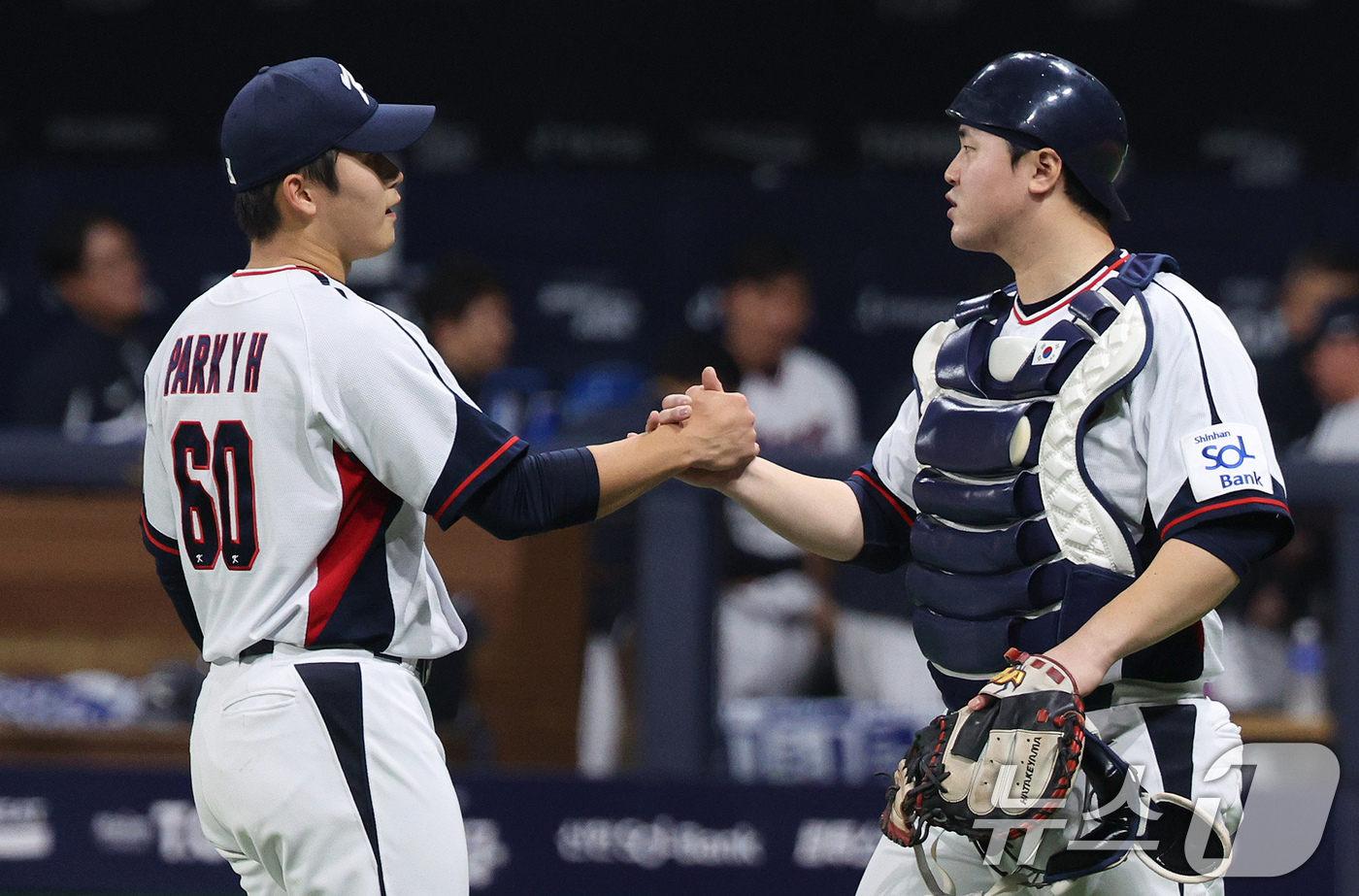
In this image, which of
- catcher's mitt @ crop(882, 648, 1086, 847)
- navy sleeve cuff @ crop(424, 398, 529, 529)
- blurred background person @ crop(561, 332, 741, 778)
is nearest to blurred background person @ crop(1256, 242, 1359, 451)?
blurred background person @ crop(561, 332, 741, 778)

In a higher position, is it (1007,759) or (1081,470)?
(1081,470)

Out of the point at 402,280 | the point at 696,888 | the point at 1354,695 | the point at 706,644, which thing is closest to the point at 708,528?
the point at 706,644


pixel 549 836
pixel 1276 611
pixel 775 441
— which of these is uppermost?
pixel 775 441

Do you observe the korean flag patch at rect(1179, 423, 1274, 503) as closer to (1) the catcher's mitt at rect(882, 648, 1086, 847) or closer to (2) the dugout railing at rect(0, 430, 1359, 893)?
(1) the catcher's mitt at rect(882, 648, 1086, 847)

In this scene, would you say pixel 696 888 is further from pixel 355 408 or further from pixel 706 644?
pixel 355 408

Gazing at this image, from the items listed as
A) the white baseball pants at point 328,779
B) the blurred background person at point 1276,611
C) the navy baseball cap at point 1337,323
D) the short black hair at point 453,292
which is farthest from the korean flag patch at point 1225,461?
the navy baseball cap at point 1337,323

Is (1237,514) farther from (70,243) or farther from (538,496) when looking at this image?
(70,243)

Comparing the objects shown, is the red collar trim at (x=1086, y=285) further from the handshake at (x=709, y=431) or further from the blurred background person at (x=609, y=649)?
the blurred background person at (x=609, y=649)

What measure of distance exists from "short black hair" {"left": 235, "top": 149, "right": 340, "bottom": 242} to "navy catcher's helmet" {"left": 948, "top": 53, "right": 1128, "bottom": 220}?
104 centimetres

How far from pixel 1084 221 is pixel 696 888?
3034mm

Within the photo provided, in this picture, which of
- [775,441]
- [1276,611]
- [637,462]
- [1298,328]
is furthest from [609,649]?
[1298,328]

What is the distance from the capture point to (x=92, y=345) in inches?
237

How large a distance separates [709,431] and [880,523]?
1.23 ft

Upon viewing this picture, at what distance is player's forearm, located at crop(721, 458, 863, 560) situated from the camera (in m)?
3.01
